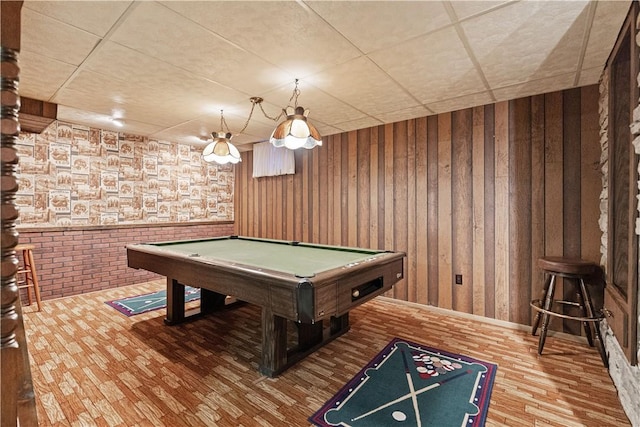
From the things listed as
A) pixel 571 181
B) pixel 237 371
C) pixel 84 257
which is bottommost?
pixel 237 371

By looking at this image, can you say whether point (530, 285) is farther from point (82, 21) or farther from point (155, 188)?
point (155, 188)

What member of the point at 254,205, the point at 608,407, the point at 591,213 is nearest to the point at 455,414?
the point at 608,407

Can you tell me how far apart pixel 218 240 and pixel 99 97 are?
2103 millimetres

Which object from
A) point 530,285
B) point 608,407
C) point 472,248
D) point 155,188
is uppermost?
point 155,188

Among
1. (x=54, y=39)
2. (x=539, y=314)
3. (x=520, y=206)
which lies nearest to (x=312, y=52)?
(x=54, y=39)

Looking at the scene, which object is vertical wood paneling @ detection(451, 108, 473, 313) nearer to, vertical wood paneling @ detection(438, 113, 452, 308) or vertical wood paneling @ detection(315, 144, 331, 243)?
vertical wood paneling @ detection(438, 113, 452, 308)

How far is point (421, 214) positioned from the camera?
384 cm

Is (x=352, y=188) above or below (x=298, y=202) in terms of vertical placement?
above

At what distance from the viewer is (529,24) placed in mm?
1897

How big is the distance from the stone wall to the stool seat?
171 mm

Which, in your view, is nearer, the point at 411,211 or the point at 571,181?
the point at 571,181

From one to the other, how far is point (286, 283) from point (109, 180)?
168 inches

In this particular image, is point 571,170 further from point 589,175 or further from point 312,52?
point 312,52

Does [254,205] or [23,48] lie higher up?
[23,48]
